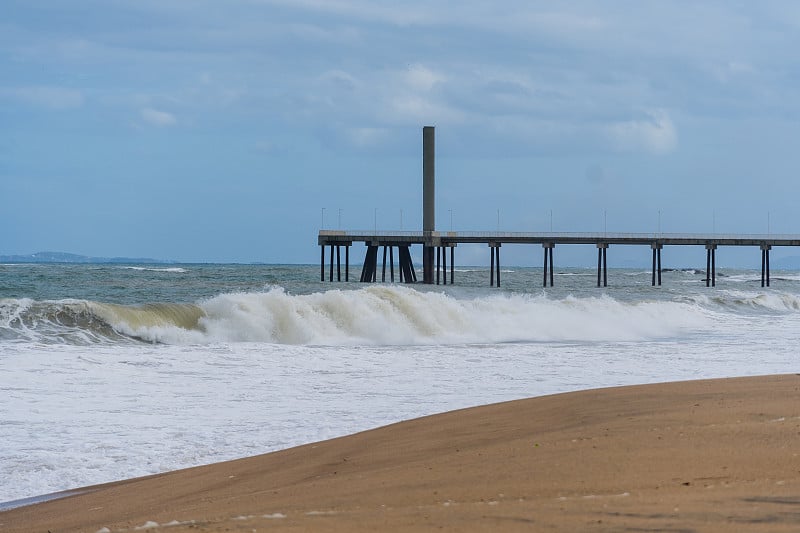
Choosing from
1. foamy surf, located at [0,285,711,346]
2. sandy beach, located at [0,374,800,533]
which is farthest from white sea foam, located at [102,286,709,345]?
sandy beach, located at [0,374,800,533]

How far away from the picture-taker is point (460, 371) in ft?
55.5

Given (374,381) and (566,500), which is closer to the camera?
(566,500)

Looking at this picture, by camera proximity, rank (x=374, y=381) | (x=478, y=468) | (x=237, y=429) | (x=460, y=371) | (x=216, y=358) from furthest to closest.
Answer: (x=216, y=358) → (x=460, y=371) → (x=374, y=381) → (x=237, y=429) → (x=478, y=468)

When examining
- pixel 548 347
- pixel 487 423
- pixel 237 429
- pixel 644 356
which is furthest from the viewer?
pixel 548 347

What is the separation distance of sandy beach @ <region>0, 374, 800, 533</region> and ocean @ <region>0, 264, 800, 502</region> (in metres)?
1.38

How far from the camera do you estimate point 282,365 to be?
17.5m

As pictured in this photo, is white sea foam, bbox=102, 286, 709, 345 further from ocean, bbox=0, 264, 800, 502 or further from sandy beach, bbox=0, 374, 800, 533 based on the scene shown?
sandy beach, bbox=0, 374, 800, 533

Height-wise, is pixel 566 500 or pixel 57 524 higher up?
pixel 566 500

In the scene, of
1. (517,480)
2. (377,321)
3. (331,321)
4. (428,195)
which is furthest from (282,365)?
(428,195)

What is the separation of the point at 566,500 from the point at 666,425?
2.59 meters

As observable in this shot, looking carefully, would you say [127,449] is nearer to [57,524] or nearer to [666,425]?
[57,524]

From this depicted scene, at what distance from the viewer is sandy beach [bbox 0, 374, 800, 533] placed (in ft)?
15.9

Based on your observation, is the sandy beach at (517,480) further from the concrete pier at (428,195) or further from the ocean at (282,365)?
the concrete pier at (428,195)

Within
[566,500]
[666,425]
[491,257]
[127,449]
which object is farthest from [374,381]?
[491,257]
